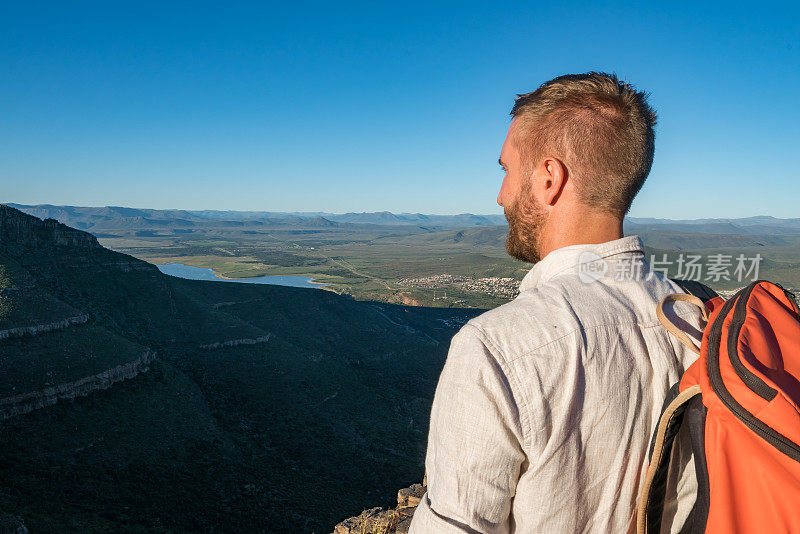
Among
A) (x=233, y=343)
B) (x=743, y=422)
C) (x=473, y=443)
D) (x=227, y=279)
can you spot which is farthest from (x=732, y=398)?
(x=227, y=279)

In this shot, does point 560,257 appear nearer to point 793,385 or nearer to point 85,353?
point 793,385

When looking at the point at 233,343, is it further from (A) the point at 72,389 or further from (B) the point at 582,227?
(B) the point at 582,227

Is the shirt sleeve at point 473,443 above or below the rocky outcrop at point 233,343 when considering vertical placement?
above

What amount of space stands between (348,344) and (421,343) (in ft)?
33.5

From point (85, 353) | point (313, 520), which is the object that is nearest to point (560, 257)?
point (313, 520)

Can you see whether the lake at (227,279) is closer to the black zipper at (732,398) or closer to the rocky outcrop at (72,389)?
the rocky outcrop at (72,389)

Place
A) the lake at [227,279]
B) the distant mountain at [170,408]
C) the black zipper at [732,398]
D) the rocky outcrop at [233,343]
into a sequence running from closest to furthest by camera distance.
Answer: the black zipper at [732,398]
the distant mountain at [170,408]
the rocky outcrop at [233,343]
the lake at [227,279]

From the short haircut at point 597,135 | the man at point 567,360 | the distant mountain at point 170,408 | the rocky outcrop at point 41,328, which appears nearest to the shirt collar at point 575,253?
the man at point 567,360

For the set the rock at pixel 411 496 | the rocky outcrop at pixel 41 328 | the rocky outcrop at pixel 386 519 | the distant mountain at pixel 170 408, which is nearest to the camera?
the rocky outcrop at pixel 386 519

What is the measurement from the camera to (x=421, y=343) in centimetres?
5691

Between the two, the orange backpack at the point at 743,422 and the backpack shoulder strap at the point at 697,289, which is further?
the backpack shoulder strap at the point at 697,289

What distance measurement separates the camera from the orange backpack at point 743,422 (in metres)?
1.18

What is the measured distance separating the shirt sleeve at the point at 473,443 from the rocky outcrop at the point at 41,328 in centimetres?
3249

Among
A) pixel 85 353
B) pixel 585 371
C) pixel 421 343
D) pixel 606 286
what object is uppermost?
pixel 606 286
